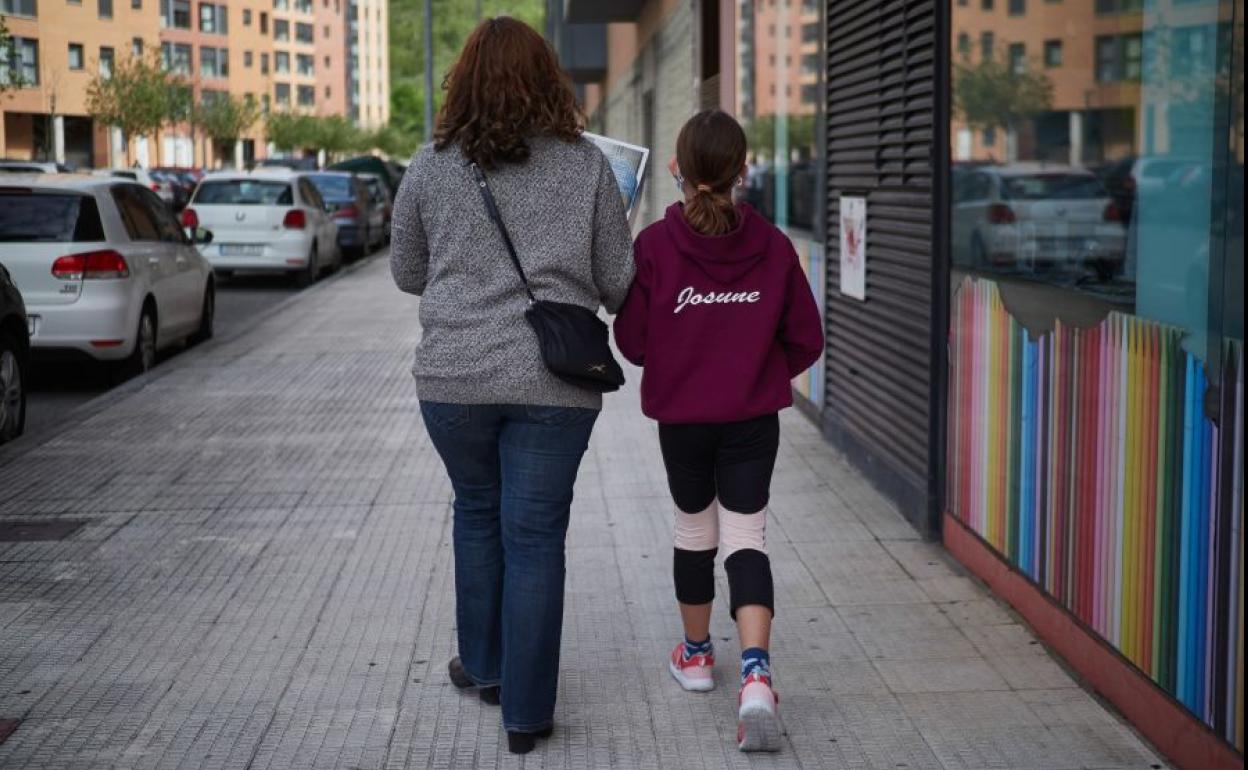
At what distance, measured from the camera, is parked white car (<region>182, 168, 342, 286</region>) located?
21.8 metres

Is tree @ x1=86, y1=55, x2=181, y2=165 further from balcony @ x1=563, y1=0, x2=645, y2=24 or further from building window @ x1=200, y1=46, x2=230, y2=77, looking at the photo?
balcony @ x1=563, y1=0, x2=645, y2=24

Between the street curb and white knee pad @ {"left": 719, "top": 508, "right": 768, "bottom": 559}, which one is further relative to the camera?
the street curb

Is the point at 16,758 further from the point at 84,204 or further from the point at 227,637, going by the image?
the point at 84,204

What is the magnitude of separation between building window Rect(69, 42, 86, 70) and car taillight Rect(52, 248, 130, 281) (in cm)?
6050

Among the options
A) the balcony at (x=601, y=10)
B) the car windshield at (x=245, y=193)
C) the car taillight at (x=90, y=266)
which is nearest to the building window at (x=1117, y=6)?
the car taillight at (x=90, y=266)

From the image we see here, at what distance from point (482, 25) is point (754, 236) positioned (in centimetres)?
88

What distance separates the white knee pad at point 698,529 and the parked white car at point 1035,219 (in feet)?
4.13

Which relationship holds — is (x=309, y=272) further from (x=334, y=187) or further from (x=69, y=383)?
(x=69, y=383)

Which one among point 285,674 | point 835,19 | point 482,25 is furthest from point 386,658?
point 835,19

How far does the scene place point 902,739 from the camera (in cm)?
437

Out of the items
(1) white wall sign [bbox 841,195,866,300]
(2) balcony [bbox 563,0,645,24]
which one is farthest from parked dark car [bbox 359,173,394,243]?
(1) white wall sign [bbox 841,195,866,300]

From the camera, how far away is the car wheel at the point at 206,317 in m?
14.9

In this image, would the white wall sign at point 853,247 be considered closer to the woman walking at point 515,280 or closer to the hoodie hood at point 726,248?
the hoodie hood at point 726,248

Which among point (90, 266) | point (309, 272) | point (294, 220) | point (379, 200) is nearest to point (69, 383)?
point (90, 266)
